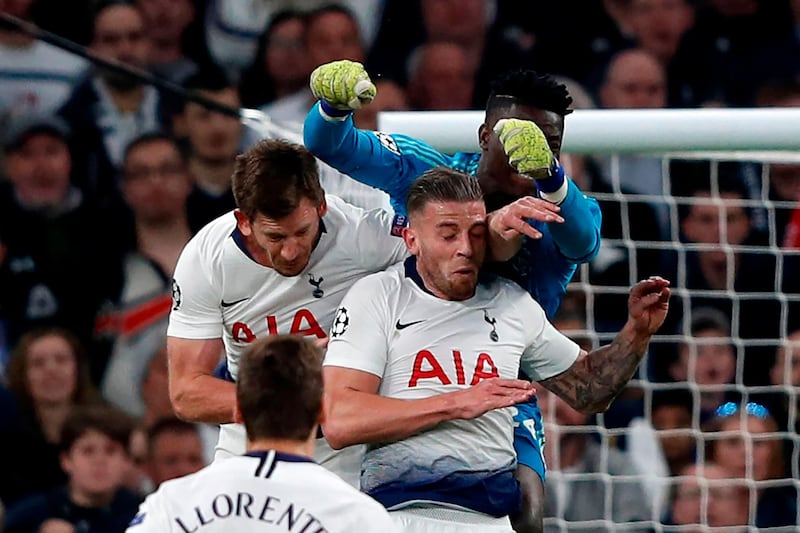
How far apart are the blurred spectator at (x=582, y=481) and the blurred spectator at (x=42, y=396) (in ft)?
6.69

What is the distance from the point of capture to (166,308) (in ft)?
22.3

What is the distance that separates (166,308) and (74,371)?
1.61 feet

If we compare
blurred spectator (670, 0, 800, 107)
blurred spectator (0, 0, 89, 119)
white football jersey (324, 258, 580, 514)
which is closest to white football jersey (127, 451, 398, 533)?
white football jersey (324, 258, 580, 514)

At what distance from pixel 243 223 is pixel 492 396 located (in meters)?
0.92

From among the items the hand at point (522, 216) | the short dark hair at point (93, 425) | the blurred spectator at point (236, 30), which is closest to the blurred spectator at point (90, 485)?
the short dark hair at point (93, 425)

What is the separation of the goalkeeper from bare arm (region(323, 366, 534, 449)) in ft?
1.38

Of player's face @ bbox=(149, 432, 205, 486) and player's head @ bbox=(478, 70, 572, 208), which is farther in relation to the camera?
player's face @ bbox=(149, 432, 205, 486)

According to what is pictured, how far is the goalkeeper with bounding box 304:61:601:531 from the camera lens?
13.0ft

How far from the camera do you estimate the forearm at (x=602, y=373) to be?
4.40 m

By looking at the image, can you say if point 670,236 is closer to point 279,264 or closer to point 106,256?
point 106,256

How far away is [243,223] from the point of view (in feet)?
14.1

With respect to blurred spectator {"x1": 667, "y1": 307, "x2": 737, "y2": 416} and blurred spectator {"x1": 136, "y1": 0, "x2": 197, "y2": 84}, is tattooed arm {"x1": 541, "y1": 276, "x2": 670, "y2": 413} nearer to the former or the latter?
blurred spectator {"x1": 667, "y1": 307, "x2": 737, "y2": 416}

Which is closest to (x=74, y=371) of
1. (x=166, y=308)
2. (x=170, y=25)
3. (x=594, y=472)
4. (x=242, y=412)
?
(x=166, y=308)

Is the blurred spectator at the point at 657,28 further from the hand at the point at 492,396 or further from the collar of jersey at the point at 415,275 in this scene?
the hand at the point at 492,396
